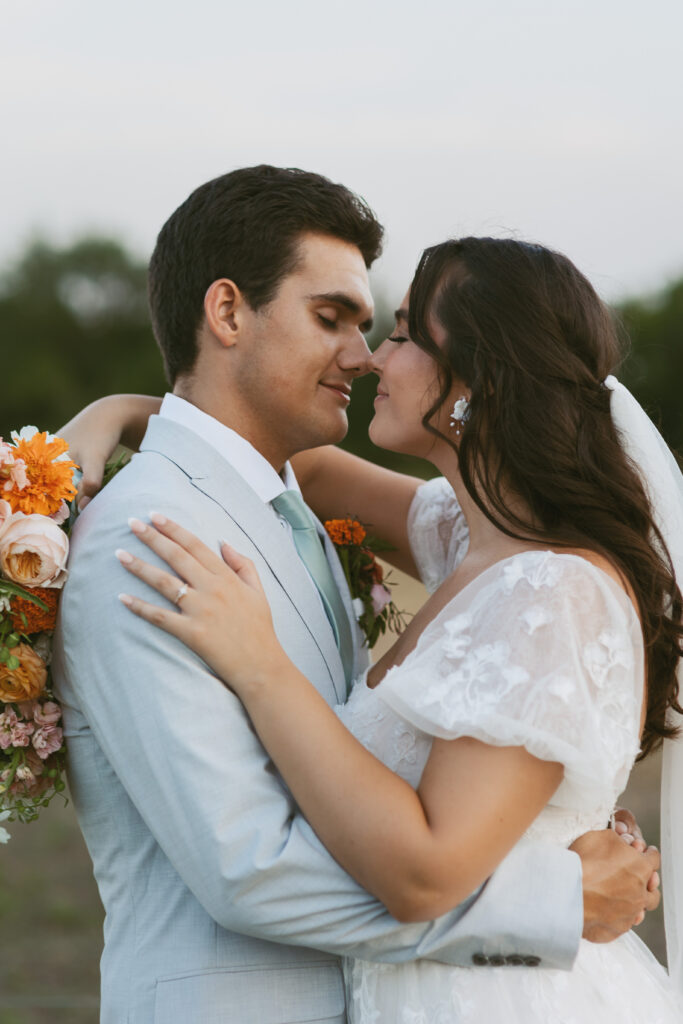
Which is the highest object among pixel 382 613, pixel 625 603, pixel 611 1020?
pixel 625 603

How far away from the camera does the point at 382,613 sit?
380cm

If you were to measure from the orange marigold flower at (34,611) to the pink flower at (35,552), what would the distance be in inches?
2.1

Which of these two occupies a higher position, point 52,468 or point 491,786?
point 52,468

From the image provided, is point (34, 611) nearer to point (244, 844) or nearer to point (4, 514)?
point (4, 514)

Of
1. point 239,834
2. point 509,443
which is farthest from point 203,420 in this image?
point 239,834

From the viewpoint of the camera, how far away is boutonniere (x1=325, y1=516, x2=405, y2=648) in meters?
3.73

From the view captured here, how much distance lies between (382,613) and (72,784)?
1.32m

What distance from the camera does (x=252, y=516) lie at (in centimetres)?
298

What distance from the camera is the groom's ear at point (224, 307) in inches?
137

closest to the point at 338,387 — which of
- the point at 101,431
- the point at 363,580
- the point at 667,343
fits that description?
the point at 363,580

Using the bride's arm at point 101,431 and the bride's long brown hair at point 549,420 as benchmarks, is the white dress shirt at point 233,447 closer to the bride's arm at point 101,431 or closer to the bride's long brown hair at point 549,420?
the bride's arm at point 101,431

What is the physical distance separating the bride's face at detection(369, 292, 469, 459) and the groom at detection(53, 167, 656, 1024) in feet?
1.33

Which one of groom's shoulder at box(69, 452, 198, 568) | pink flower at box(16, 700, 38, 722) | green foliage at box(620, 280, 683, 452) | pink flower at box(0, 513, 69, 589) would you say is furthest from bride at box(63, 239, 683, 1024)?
→ green foliage at box(620, 280, 683, 452)

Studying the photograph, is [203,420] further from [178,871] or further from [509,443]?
[178,871]
